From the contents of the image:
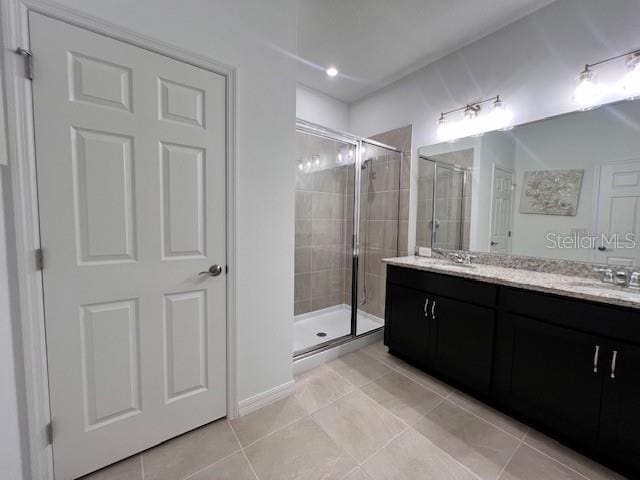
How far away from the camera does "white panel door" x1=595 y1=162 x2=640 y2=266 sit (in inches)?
61.6

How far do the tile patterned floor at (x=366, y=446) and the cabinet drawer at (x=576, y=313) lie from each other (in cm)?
71

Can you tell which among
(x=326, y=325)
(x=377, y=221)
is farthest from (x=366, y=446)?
(x=377, y=221)

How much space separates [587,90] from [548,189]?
630 millimetres

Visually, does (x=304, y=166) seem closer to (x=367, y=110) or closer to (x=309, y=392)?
(x=367, y=110)

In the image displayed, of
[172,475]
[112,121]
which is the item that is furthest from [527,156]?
[172,475]

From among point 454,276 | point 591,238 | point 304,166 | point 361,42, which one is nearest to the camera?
point 591,238

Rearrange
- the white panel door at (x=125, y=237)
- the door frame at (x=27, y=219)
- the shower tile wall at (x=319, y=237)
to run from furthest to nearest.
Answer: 1. the shower tile wall at (x=319, y=237)
2. the white panel door at (x=125, y=237)
3. the door frame at (x=27, y=219)

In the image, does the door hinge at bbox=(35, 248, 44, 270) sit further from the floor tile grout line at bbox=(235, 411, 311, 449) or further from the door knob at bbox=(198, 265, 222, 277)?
the floor tile grout line at bbox=(235, 411, 311, 449)

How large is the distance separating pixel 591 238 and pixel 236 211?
226 centimetres

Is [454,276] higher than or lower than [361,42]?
lower

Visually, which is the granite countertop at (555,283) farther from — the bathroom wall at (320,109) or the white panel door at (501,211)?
the bathroom wall at (320,109)

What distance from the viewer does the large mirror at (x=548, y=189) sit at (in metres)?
1.61

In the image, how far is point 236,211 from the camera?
1559 millimetres

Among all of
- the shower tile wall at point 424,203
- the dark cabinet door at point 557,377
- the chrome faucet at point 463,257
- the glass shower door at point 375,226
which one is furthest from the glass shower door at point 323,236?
the dark cabinet door at point 557,377
